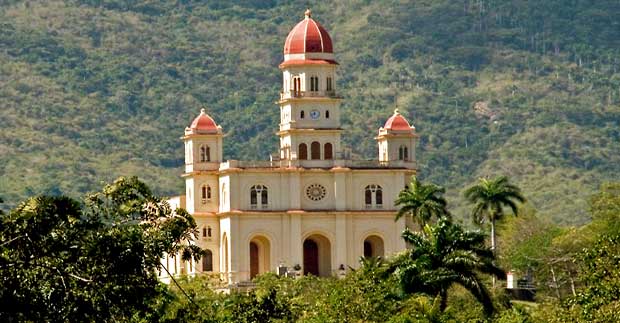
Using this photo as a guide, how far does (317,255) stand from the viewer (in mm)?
129625

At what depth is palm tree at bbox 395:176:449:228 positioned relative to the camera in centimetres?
12450

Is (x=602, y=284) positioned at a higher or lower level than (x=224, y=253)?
lower

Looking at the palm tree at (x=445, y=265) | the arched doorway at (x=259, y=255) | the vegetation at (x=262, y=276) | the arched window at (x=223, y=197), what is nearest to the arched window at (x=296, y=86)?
the arched window at (x=223, y=197)

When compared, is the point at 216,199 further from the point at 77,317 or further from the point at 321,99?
the point at 77,317

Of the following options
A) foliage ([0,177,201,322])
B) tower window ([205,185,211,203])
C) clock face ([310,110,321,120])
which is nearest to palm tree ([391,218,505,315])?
clock face ([310,110,321,120])

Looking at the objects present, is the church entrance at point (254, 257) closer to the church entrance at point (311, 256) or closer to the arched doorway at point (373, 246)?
the church entrance at point (311, 256)

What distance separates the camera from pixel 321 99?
12812 cm

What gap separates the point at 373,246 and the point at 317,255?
118 inches

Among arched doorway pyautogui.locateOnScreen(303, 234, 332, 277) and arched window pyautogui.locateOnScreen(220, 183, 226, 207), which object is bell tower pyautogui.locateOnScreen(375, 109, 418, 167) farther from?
arched window pyautogui.locateOnScreen(220, 183, 226, 207)

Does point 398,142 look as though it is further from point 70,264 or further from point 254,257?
point 70,264

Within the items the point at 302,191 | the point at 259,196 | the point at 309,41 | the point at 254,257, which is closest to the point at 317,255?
the point at 254,257

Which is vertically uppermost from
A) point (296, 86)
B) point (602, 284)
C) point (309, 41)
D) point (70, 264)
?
point (309, 41)

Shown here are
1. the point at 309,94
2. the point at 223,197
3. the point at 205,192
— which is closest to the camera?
the point at 223,197

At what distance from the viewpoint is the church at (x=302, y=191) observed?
127062mm
